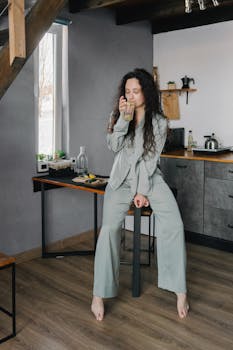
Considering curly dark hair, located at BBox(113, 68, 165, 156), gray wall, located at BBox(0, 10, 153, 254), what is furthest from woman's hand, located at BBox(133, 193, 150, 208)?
gray wall, located at BBox(0, 10, 153, 254)

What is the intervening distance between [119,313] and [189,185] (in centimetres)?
169

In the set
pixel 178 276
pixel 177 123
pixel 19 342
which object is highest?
pixel 177 123

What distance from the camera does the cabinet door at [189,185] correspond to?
387 centimetres

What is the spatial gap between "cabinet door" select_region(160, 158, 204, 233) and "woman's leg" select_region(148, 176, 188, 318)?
4.23ft

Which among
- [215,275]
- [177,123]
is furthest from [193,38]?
[215,275]

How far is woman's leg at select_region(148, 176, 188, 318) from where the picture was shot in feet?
8.48

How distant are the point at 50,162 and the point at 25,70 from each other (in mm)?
823

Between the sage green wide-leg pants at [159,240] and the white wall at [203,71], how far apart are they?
1874mm

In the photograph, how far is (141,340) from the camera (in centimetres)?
232

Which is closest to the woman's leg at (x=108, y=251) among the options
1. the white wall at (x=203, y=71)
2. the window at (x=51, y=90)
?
the window at (x=51, y=90)

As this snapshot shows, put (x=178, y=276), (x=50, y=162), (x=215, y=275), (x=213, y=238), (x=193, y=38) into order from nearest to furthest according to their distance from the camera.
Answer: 1. (x=178, y=276)
2. (x=215, y=275)
3. (x=50, y=162)
4. (x=213, y=238)
5. (x=193, y=38)

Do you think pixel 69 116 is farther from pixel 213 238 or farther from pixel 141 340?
pixel 141 340

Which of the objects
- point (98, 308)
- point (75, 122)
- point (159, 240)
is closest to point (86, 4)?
point (75, 122)

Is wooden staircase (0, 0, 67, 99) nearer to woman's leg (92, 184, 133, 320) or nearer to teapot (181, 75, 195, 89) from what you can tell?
woman's leg (92, 184, 133, 320)
